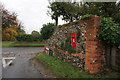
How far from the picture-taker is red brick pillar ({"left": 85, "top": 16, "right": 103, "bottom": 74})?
3326 millimetres

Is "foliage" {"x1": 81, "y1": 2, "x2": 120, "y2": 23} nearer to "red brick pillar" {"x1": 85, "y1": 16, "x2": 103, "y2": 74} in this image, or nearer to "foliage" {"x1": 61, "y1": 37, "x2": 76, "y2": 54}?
"foliage" {"x1": 61, "y1": 37, "x2": 76, "y2": 54}

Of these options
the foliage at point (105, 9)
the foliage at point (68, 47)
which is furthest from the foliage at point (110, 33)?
the foliage at point (105, 9)

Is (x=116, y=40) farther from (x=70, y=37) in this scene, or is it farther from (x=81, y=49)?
(x=70, y=37)

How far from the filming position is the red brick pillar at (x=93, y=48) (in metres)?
3.33

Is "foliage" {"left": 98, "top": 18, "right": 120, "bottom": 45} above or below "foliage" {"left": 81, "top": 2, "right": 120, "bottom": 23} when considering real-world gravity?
below

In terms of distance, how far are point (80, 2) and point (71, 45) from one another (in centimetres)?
1434

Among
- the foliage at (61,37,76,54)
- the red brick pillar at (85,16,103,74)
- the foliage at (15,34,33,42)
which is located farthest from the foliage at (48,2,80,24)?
the red brick pillar at (85,16,103,74)

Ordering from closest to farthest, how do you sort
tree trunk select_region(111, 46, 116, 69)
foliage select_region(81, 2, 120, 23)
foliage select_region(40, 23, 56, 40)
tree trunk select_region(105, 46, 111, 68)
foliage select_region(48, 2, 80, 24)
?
tree trunk select_region(111, 46, 116, 69)
tree trunk select_region(105, 46, 111, 68)
foliage select_region(40, 23, 56, 40)
foliage select_region(81, 2, 120, 23)
foliage select_region(48, 2, 80, 24)

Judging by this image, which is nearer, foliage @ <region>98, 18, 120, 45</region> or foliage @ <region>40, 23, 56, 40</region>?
foliage @ <region>98, 18, 120, 45</region>

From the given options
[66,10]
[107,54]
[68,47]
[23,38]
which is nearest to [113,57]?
[107,54]

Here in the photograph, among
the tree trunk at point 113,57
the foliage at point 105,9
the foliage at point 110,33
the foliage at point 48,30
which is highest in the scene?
the foliage at point 105,9

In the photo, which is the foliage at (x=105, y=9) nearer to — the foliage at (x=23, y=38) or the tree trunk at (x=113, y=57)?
the tree trunk at (x=113, y=57)

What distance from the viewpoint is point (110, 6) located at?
1264 centimetres

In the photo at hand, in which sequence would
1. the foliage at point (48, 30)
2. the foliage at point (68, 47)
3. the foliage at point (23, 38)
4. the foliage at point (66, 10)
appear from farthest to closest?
the foliage at point (23, 38) < the foliage at point (66, 10) < the foliage at point (48, 30) < the foliage at point (68, 47)
